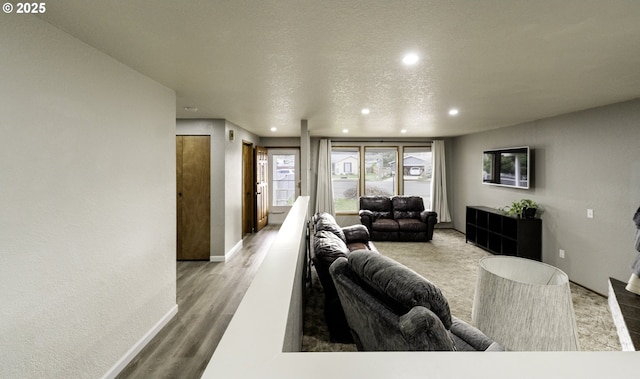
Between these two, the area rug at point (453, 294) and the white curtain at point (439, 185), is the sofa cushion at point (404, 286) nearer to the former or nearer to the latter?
the area rug at point (453, 294)

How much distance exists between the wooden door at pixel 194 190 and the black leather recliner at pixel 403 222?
323cm

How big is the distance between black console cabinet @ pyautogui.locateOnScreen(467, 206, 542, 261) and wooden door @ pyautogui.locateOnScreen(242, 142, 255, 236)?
15.6 ft

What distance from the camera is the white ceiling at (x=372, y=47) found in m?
1.48

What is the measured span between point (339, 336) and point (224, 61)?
2.48 m

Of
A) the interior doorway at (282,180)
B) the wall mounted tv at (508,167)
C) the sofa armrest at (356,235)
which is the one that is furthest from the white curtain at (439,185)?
the sofa armrest at (356,235)

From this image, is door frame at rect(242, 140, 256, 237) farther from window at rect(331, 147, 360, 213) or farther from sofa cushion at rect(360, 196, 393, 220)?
sofa cushion at rect(360, 196, 393, 220)

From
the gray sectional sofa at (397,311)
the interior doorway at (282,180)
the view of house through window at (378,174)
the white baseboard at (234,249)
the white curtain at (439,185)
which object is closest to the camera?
the gray sectional sofa at (397,311)

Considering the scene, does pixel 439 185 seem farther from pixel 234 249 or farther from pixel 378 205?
pixel 234 249

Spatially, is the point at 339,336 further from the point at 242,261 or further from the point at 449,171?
the point at 449,171

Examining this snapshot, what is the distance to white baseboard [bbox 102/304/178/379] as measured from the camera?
2203mm

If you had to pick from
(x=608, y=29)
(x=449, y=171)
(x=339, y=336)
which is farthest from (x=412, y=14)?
(x=449, y=171)

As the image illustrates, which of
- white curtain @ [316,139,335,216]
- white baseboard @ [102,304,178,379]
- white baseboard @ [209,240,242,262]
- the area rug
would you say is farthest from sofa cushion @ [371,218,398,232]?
white baseboard @ [102,304,178,379]

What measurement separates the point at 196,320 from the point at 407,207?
515 centimetres

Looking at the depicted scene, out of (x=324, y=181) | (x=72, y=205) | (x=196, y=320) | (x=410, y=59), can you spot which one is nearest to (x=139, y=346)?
(x=196, y=320)
